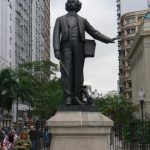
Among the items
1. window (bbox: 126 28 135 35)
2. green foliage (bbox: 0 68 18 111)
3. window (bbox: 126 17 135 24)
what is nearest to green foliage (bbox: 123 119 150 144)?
green foliage (bbox: 0 68 18 111)

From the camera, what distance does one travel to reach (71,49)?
464 inches

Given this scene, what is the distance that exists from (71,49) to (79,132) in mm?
2039

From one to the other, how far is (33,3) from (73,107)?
113994 millimetres

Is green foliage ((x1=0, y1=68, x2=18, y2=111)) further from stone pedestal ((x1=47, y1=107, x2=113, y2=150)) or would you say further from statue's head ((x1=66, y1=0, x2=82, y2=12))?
stone pedestal ((x1=47, y1=107, x2=113, y2=150))

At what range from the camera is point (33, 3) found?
123m

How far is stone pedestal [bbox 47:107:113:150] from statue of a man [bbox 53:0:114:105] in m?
0.64

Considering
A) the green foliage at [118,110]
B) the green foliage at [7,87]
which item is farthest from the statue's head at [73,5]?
the green foliage at [7,87]

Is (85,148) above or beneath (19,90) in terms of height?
beneath

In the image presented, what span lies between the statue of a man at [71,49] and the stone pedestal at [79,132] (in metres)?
0.64

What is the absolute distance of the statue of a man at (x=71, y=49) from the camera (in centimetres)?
1165

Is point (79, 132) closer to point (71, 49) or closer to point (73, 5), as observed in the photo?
point (71, 49)

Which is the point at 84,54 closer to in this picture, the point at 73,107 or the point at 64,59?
the point at 64,59

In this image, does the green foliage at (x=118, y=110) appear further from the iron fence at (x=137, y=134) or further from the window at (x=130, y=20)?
the window at (x=130, y=20)

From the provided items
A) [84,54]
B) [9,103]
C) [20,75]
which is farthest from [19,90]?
[84,54]
